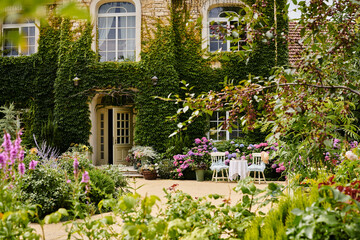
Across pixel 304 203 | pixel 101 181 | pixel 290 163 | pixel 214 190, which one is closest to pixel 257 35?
pixel 304 203

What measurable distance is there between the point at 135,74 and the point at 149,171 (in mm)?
3145

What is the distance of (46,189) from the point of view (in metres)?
4.92

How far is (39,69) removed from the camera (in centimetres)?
1114

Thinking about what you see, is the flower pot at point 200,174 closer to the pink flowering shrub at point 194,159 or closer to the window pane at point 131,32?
the pink flowering shrub at point 194,159

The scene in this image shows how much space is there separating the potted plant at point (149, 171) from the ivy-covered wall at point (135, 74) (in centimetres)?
84

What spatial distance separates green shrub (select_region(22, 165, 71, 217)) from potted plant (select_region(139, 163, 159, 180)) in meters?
4.60

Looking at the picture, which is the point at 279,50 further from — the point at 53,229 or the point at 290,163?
the point at 53,229

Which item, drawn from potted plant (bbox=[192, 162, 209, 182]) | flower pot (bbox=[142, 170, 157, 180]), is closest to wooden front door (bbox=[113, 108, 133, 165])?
flower pot (bbox=[142, 170, 157, 180])

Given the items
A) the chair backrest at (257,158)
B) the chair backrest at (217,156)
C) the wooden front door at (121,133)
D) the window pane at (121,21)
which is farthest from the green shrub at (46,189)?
the window pane at (121,21)

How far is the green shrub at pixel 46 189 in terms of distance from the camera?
4.77 meters

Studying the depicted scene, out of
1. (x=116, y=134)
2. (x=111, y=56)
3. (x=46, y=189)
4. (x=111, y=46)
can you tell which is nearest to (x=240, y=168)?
(x=46, y=189)

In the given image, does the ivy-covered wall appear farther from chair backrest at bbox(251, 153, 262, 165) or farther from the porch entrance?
chair backrest at bbox(251, 153, 262, 165)

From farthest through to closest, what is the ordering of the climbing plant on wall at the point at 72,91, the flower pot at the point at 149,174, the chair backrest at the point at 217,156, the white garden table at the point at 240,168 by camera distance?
the climbing plant on wall at the point at 72,91, the flower pot at the point at 149,174, the chair backrest at the point at 217,156, the white garden table at the point at 240,168

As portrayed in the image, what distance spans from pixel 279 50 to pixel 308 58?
910 centimetres
